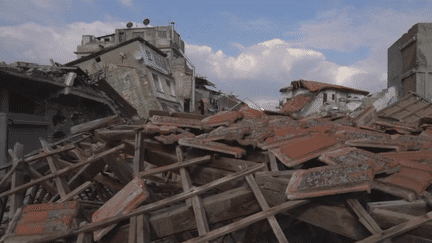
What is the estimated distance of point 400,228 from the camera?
6.40 feet

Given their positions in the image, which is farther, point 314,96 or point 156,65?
point 156,65

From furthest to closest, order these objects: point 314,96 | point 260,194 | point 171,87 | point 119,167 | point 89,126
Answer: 1. point 171,87
2. point 314,96
3. point 89,126
4. point 119,167
5. point 260,194

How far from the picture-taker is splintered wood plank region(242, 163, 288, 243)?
226 cm

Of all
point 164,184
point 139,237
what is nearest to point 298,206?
point 139,237

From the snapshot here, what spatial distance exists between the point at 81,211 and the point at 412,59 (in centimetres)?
2228

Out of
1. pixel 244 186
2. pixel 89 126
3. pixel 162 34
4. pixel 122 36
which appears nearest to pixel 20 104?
pixel 89 126

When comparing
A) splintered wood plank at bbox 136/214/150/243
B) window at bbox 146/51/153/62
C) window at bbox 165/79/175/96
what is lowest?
splintered wood plank at bbox 136/214/150/243

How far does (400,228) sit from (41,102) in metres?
20.5

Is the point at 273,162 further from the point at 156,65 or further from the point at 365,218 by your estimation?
the point at 156,65

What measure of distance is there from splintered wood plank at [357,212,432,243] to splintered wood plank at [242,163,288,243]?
0.66 metres

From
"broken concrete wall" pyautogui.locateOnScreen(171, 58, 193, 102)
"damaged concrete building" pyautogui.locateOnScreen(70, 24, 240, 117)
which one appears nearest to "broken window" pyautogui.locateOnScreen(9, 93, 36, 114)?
"damaged concrete building" pyautogui.locateOnScreen(70, 24, 240, 117)

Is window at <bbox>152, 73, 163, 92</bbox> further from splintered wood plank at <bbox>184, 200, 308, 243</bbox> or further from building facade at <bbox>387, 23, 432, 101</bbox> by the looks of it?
splintered wood plank at <bbox>184, 200, 308, 243</bbox>

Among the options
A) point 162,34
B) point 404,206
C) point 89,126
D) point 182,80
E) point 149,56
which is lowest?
point 404,206

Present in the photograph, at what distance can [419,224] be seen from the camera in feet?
6.28
